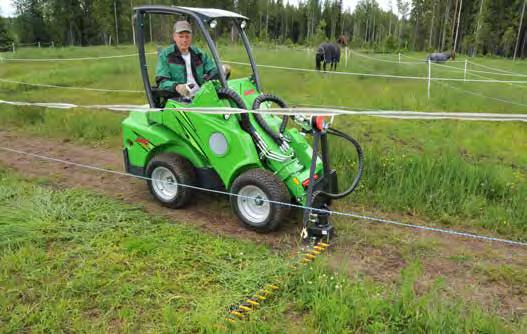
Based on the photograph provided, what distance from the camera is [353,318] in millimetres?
2877

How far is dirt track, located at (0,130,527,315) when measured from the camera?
3.35 metres

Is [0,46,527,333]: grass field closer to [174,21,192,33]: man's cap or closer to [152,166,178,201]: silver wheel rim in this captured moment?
[152,166,178,201]: silver wheel rim

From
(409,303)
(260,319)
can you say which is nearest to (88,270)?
(260,319)

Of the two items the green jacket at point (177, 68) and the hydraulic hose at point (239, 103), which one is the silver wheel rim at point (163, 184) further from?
the hydraulic hose at point (239, 103)

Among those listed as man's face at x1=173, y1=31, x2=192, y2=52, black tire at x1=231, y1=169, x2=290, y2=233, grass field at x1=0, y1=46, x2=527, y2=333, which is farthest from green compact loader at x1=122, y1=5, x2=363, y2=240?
grass field at x1=0, y1=46, x2=527, y2=333

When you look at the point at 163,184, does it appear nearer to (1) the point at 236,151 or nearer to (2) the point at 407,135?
(1) the point at 236,151

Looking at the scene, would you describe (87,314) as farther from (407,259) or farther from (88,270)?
(407,259)

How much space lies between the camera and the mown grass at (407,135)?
15.5 ft

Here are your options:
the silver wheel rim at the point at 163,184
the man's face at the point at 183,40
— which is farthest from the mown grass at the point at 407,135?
the man's face at the point at 183,40

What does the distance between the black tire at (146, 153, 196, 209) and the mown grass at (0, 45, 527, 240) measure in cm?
Answer: 185

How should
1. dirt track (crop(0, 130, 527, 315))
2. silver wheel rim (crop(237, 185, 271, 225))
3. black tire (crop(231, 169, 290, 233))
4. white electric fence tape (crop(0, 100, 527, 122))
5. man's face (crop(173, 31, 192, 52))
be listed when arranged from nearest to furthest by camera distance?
white electric fence tape (crop(0, 100, 527, 122)) → dirt track (crop(0, 130, 527, 315)) → black tire (crop(231, 169, 290, 233)) → silver wheel rim (crop(237, 185, 271, 225)) → man's face (crop(173, 31, 192, 52))

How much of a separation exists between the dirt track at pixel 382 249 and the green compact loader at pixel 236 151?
195 mm

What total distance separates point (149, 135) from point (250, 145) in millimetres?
1241

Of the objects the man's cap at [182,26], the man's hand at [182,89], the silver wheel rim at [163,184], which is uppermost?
the man's cap at [182,26]
